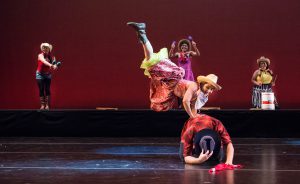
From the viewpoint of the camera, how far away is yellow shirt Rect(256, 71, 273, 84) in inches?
301

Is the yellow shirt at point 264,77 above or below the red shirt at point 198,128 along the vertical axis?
above

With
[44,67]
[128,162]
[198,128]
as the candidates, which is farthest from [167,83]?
[44,67]

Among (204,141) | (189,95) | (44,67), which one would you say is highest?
(44,67)

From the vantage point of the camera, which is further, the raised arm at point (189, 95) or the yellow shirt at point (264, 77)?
the yellow shirt at point (264, 77)

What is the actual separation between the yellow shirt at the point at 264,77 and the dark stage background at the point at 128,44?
0.82 meters

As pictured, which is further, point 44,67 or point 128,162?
point 44,67

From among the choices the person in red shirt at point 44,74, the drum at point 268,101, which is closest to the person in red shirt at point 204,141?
the drum at point 268,101

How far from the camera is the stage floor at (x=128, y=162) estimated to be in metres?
4.19

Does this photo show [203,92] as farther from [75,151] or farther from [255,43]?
[255,43]

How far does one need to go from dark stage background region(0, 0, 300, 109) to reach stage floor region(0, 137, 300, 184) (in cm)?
169

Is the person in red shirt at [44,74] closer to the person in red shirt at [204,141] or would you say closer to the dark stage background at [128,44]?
the dark stage background at [128,44]

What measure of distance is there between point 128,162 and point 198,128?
748mm

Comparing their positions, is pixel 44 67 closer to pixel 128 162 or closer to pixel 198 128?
pixel 128 162

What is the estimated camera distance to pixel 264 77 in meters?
7.66
